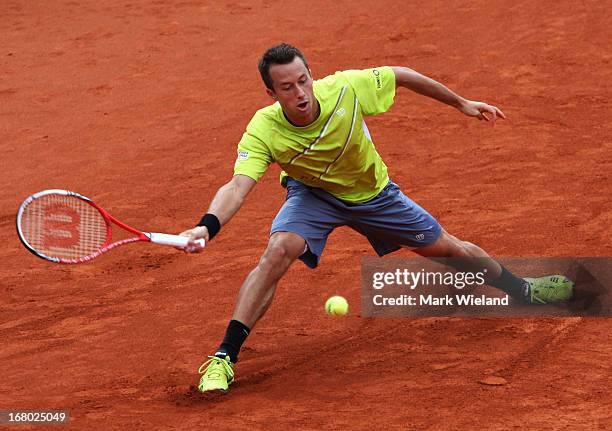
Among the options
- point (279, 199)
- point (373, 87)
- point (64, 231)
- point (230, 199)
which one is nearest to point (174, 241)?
point (230, 199)

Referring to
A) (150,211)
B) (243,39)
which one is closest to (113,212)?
(150,211)

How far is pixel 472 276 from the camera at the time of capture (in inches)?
294

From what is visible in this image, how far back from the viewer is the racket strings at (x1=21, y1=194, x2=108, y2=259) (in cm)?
615

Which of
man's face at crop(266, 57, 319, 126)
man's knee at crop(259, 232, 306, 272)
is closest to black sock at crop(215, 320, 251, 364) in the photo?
man's knee at crop(259, 232, 306, 272)

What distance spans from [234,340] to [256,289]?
1.11 feet

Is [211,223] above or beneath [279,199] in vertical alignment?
beneath

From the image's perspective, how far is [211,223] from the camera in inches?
234

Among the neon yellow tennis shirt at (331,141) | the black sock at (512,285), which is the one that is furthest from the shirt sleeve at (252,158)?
the black sock at (512,285)

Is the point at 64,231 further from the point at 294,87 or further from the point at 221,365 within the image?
the point at 294,87

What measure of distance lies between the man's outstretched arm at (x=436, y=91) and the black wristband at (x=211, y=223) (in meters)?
1.64

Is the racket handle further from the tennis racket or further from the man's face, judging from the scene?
the man's face

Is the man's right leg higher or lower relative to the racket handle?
lower

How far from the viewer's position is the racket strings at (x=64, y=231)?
6.15 metres

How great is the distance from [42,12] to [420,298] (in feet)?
34.4
